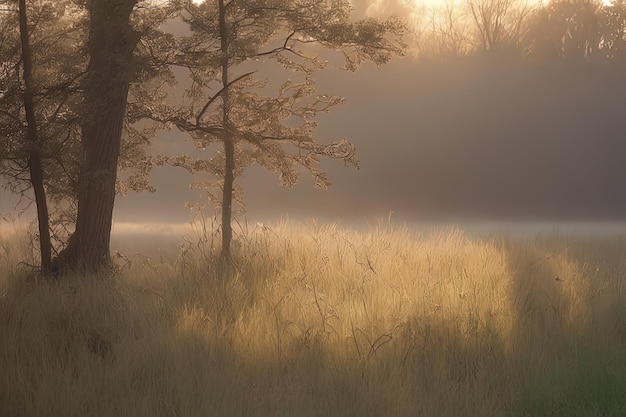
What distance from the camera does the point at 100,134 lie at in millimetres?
10172

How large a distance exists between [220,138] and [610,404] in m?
7.12

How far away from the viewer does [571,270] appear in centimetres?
987

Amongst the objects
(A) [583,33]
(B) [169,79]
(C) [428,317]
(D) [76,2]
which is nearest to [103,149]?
(B) [169,79]

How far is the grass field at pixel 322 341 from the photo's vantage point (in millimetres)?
5660

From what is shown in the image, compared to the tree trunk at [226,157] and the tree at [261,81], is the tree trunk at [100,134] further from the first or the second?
the tree trunk at [226,157]

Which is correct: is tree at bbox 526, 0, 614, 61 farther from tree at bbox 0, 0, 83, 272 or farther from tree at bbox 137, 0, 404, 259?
tree at bbox 0, 0, 83, 272

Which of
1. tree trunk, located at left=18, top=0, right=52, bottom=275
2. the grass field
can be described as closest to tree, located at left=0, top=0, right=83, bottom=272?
tree trunk, located at left=18, top=0, right=52, bottom=275

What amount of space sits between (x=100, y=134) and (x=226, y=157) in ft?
6.39

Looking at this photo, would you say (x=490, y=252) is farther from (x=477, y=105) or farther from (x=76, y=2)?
(x=477, y=105)

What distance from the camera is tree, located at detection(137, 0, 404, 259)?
10.1 meters

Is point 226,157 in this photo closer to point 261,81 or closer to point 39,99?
point 261,81

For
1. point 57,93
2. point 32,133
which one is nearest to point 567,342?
point 32,133

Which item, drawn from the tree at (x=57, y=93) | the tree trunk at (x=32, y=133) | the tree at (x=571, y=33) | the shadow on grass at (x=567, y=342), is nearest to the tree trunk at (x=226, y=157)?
the tree at (x=57, y=93)

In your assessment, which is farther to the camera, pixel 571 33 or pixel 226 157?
pixel 571 33
